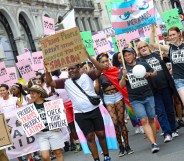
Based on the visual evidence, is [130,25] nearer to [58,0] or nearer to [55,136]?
[55,136]

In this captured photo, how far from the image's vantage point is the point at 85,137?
23.3ft

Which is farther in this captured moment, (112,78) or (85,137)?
(112,78)

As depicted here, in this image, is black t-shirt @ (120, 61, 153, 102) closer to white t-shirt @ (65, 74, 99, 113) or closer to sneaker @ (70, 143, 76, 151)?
white t-shirt @ (65, 74, 99, 113)

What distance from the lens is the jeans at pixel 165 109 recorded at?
26.7ft

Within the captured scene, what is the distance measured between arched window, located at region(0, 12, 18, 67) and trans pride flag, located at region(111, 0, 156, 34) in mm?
20092

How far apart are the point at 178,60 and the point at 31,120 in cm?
236

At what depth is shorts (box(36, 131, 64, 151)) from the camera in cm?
660

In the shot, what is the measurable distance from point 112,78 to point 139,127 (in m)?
2.41

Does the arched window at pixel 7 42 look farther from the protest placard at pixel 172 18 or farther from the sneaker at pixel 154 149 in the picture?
the sneaker at pixel 154 149

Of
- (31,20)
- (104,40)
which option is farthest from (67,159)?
(31,20)

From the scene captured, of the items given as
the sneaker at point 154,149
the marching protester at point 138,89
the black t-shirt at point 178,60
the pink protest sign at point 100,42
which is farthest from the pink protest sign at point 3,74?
the black t-shirt at point 178,60

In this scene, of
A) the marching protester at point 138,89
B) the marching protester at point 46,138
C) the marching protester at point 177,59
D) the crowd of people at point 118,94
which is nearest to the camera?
the marching protester at point 46,138

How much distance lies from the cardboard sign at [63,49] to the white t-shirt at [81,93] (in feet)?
0.99

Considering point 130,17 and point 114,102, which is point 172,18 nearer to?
point 130,17
